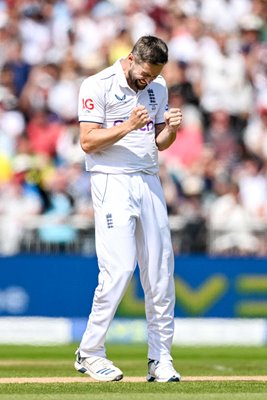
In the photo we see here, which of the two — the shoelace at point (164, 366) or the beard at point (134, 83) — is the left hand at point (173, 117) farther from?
the shoelace at point (164, 366)

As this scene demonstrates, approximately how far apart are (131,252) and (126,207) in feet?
0.83

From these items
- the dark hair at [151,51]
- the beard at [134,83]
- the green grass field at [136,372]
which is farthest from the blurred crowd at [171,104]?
the dark hair at [151,51]

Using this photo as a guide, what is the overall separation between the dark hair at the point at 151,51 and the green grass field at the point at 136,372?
5.81 ft

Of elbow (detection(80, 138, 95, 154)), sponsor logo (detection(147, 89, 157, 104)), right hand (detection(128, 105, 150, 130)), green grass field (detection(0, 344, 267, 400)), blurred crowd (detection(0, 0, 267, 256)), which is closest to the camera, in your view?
green grass field (detection(0, 344, 267, 400))

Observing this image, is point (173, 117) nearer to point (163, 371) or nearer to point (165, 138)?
point (165, 138)

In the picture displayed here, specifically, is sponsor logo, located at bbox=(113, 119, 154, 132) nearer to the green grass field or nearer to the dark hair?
the dark hair

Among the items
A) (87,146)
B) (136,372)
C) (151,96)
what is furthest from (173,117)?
(136,372)

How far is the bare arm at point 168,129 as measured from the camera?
6.71 meters

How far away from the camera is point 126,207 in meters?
6.76

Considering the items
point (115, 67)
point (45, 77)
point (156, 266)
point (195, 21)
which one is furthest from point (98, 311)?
point (195, 21)

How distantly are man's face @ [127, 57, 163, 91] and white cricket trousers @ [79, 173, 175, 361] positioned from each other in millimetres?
516

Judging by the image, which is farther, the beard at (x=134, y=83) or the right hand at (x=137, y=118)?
the beard at (x=134, y=83)

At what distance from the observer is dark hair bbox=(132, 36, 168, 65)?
654 cm

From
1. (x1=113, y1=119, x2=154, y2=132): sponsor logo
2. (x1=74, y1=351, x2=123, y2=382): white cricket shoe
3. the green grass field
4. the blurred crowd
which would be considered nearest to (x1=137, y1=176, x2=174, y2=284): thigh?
(x1=113, y1=119, x2=154, y2=132): sponsor logo
